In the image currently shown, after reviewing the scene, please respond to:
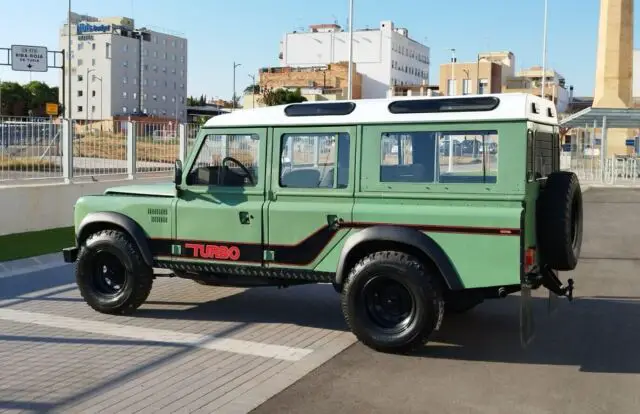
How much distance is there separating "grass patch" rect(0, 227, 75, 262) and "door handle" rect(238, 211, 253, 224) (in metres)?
4.78

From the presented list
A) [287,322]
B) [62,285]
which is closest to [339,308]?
[287,322]

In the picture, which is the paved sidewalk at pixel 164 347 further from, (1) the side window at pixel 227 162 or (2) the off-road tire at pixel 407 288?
(1) the side window at pixel 227 162

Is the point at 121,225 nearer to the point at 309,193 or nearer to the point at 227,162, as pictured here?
the point at 227,162

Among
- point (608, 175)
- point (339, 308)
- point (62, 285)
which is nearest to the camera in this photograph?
point (339, 308)

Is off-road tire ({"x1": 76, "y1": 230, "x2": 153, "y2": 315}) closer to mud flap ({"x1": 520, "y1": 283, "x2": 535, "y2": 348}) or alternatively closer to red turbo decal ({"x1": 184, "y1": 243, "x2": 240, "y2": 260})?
red turbo decal ({"x1": 184, "y1": 243, "x2": 240, "y2": 260})

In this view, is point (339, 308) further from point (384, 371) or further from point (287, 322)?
point (384, 371)

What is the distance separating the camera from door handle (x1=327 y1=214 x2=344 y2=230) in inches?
260

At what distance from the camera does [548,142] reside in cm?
704

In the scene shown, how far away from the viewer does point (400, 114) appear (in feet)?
21.5

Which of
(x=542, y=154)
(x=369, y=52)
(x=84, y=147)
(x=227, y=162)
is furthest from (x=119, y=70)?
(x=542, y=154)

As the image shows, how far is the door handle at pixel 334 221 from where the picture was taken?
6609 millimetres

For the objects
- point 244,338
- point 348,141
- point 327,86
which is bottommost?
point 244,338

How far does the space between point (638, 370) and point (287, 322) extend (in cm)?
340

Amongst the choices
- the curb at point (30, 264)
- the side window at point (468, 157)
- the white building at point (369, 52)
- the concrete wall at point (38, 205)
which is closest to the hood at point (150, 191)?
the curb at point (30, 264)
